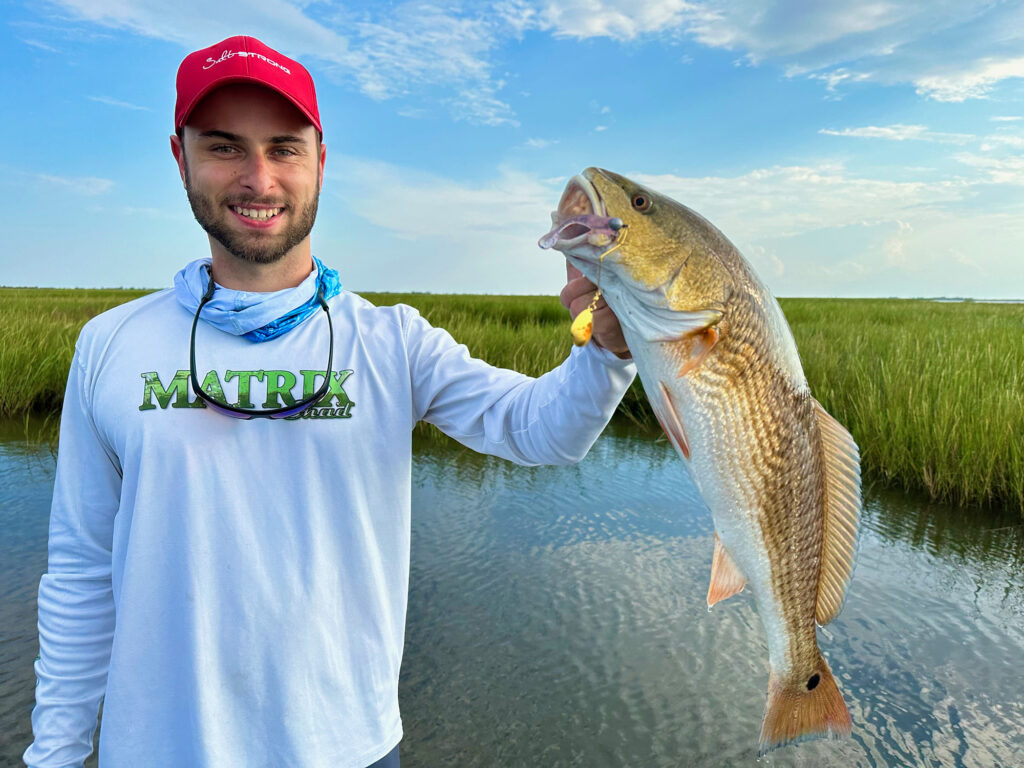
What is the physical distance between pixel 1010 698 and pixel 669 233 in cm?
307

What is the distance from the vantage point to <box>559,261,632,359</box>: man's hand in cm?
143

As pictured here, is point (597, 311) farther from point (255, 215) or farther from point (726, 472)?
point (255, 215)

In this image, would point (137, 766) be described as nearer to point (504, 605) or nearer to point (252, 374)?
point (252, 374)

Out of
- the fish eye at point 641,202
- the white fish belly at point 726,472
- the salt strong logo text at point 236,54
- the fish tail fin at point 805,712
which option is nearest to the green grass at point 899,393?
the fish tail fin at point 805,712

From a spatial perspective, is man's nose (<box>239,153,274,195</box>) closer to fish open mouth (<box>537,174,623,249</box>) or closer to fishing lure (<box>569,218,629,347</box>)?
fish open mouth (<box>537,174,623,249</box>)

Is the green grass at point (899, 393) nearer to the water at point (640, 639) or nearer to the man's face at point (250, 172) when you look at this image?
the water at point (640, 639)

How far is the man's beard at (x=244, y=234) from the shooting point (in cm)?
174

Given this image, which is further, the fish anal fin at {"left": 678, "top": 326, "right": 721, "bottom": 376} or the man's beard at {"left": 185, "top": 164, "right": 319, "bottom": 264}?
the man's beard at {"left": 185, "top": 164, "right": 319, "bottom": 264}

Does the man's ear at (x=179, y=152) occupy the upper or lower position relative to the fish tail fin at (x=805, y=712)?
upper

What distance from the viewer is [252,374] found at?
1672mm

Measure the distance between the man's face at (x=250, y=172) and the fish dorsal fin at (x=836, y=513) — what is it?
1359 mm

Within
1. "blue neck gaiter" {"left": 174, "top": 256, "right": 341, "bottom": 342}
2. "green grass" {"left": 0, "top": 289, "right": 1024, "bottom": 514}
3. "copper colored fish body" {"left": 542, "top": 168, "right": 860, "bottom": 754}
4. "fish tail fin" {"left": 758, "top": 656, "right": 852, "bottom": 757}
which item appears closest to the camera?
"copper colored fish body" {"left": 542, "top": 168, "right": 860, "bottom": 754}

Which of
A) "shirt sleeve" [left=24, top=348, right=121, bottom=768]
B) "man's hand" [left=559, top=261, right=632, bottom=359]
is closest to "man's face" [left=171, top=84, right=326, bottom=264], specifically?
"shirt sleeve" [left=24, top=348, right=121, bottom=768]

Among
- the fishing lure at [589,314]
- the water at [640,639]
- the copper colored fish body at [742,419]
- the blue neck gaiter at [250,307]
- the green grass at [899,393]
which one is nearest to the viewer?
the fishing lure at [589,314]
